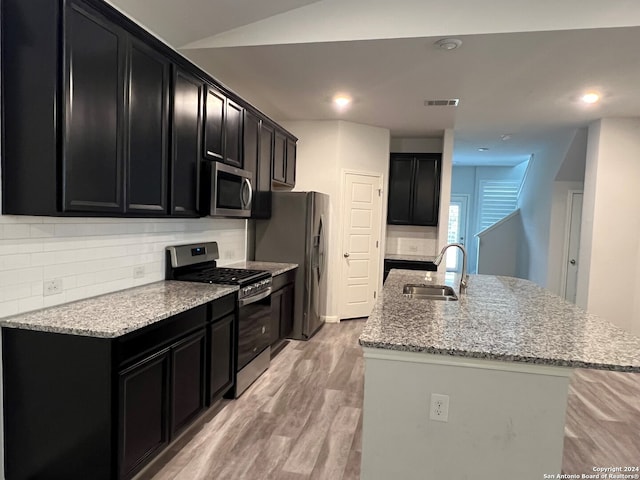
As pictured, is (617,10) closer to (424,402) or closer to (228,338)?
(424,402)

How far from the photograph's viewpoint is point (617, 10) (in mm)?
2506

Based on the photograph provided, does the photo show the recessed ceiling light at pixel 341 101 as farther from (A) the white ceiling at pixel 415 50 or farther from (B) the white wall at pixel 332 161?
(B) the white wall at pixel 332 161

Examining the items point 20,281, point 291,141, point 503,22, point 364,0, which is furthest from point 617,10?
point 20,281

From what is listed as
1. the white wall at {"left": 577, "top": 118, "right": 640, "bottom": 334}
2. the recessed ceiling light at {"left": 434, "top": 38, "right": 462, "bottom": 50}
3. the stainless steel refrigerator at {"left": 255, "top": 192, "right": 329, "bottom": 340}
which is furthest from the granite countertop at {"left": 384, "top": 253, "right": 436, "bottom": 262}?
the recessed ceiling light at {"left": 434, "top": 38, "right": 462, "bottom": 50}

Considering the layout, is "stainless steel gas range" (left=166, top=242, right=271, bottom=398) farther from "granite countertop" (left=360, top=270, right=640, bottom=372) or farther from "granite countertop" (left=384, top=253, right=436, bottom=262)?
"granite countertop" (left=384, top=253, right=436, bottom=262)

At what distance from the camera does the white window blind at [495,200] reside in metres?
8.93

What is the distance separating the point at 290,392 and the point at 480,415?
6.15 ft

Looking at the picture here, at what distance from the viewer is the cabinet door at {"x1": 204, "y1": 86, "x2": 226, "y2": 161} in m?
2.94

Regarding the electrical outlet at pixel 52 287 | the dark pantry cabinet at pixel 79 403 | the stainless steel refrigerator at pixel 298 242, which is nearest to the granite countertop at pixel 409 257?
the stainless steel refrigerator at pixel 298 242

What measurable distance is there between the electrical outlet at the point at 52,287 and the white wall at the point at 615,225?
5.19 meters

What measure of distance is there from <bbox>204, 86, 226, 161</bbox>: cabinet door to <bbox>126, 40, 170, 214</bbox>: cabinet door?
471 millimetres

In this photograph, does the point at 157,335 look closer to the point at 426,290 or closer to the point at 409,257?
the point at 426,290

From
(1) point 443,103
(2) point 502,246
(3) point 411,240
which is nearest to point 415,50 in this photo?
(1) point 443,103

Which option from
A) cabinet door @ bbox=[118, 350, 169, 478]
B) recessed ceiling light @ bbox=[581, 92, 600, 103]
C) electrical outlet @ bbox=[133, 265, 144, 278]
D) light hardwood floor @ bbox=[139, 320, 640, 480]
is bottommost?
light hardwood floor @ bbox=[139, 320, 640, 480]
